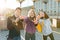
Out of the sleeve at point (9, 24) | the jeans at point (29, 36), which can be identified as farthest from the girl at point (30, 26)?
the sleeve at point (9, 24)

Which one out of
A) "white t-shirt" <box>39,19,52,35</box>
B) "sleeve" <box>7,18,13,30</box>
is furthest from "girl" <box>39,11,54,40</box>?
"sleeve" <box>7,18,13,30</box>

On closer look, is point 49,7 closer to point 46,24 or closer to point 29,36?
point 46,24

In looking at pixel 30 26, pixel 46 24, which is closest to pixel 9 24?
pixel 30 26

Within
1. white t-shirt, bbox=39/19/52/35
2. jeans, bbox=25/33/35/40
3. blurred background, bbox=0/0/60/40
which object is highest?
blurred background, bbox=0/0/60/40

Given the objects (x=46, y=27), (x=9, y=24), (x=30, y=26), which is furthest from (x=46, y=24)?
(x=9, y=24)

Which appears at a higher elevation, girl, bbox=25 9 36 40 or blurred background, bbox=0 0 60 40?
blurred background, bbox=0 0 60 40

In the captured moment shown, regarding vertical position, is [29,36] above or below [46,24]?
below

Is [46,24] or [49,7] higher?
[49,7]

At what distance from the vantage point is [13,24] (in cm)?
155

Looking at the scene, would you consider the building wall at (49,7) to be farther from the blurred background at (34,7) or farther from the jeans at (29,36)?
the jeans at (29,36)

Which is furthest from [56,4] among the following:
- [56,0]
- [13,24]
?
[13,24]

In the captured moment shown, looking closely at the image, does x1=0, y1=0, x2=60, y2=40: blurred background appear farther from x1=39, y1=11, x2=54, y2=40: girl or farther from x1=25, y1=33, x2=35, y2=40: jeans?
x1=25, y1=33, x2=35, y2=40: jeans

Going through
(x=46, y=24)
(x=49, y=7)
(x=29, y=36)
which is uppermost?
(x=49, y=7)

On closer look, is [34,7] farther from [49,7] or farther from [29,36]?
[29,36]
